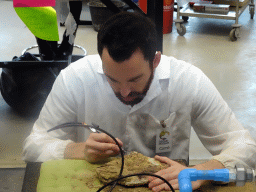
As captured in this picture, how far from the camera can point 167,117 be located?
119 cm

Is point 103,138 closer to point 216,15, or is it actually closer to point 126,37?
point 126,37

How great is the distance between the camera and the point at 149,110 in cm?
118

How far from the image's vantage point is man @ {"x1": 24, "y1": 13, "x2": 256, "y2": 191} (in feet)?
3.15

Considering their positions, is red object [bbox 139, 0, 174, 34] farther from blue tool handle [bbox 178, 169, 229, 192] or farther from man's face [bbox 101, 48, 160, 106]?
blue tool handle [bbox 178, 169, 229, 192]

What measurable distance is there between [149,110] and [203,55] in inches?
82.4

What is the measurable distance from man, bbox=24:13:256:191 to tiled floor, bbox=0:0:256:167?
2.21 feet

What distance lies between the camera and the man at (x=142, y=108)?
0.96 m

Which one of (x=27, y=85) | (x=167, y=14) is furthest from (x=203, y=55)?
(x=27, y=85)

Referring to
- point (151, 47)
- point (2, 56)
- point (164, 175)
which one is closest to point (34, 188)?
point (164, 175)

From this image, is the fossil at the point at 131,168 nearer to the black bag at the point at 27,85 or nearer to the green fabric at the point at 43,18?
the green fabric at the point at 43,18

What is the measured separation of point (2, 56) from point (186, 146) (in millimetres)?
2240

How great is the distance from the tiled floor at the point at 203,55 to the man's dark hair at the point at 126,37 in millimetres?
1001

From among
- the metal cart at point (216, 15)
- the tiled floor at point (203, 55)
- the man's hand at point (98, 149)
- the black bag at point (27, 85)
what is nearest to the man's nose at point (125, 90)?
the man's hand at point (98, 149)

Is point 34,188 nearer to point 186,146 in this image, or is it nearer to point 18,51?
point 186,146
